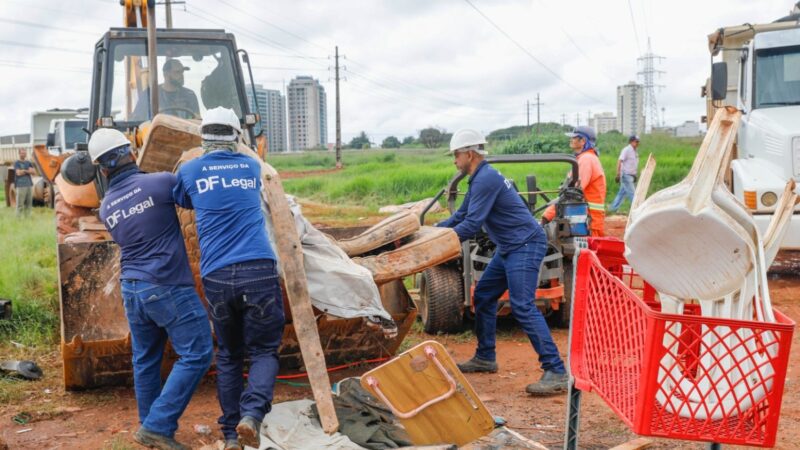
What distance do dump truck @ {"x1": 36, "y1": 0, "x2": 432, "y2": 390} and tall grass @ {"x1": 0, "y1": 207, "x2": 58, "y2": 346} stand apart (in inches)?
34.0

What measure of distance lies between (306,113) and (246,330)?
7807 cm

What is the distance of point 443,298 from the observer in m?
7.52

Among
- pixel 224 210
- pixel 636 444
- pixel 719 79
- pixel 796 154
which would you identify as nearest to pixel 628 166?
pixel 719 79

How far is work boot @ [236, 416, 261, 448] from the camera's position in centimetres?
430

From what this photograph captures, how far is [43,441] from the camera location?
509cm

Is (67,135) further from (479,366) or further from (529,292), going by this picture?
(529,292)

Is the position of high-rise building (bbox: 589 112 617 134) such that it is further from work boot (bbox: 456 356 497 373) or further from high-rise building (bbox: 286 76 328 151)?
work boot (bbox: 456 356 497 373)

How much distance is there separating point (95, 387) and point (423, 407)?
8.34 ft

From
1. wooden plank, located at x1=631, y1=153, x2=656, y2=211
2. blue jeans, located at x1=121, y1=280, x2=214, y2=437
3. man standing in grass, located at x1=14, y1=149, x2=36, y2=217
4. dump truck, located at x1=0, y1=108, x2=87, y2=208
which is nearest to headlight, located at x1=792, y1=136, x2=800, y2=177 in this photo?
wooden plank, located at x1=631, y1=153, x2=656, y2=211

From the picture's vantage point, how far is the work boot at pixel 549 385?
586 cm

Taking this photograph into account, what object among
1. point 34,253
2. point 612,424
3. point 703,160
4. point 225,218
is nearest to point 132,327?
point 225,218

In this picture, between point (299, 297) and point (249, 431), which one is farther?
point (299, 297)

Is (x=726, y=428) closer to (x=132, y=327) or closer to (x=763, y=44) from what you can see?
(x=132, y=327)

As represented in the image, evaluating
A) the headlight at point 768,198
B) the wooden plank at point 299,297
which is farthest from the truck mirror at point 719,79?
the wooden plank at point 299,297
